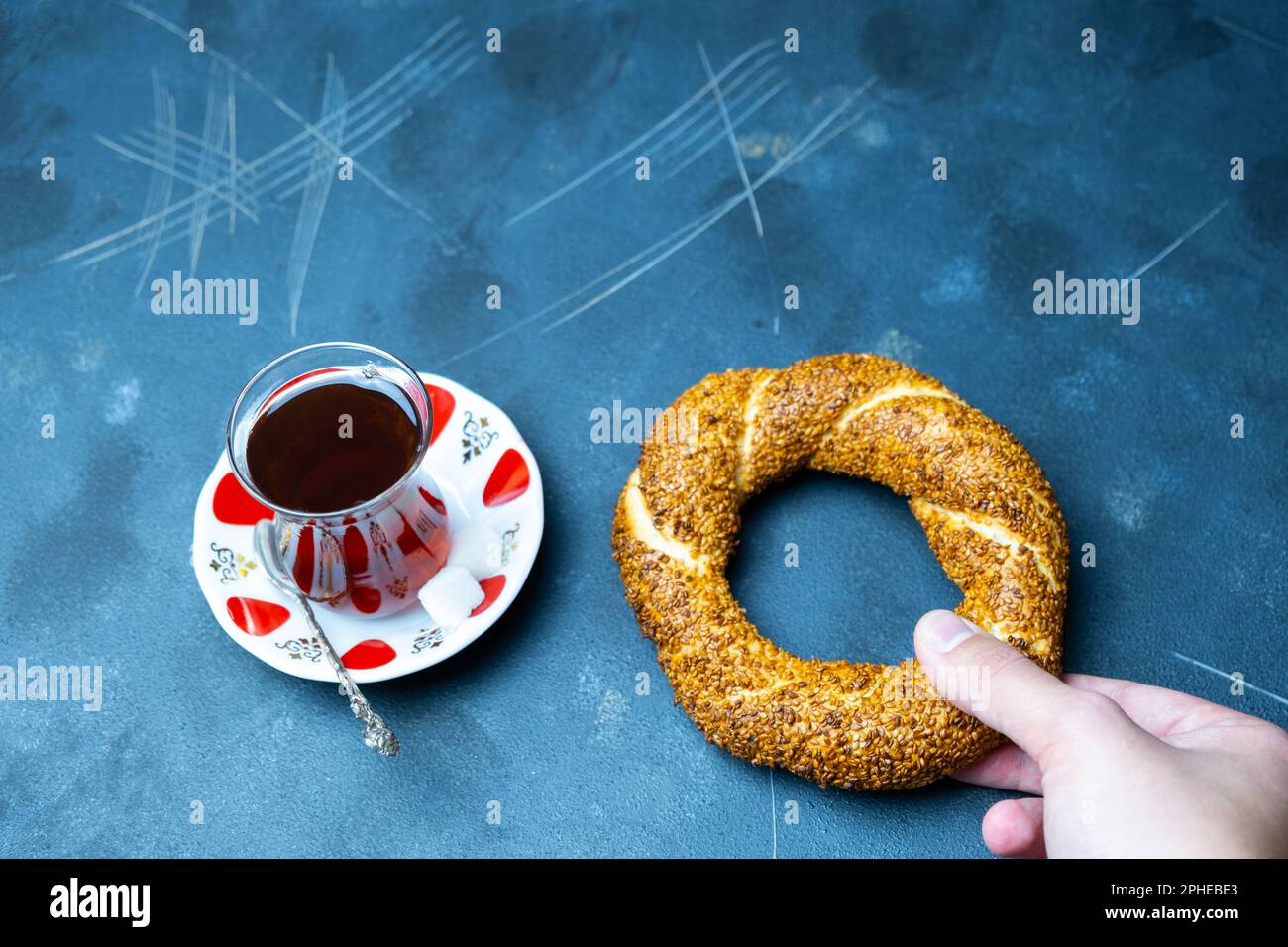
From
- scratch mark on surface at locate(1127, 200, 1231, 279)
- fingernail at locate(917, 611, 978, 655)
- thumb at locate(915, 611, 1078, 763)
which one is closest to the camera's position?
thumb at locate(915, 611, 1078, 763)

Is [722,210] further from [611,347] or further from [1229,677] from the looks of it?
[1229,677]

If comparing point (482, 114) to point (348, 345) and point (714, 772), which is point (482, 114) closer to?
point (348, 345)

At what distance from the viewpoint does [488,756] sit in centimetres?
235

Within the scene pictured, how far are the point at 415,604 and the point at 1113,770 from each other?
1.26 meters

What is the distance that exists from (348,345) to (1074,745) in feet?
4.53

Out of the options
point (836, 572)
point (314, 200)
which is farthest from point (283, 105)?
point (836, 572)

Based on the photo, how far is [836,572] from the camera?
248 centimetres

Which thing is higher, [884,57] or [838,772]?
[884,57]

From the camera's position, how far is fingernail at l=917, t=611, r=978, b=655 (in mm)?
2025
